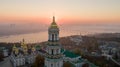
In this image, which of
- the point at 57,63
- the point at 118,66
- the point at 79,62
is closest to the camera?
the point at 57,63

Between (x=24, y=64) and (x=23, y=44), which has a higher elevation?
(x=23, y=44)

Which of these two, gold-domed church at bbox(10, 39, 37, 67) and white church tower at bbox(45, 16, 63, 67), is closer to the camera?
white church tower at bbox(45, 16, 63, 67)

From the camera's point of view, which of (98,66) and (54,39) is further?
(98,66)

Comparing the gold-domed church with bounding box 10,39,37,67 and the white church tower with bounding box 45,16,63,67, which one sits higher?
the white church tower with bounding box 45,16,63,67

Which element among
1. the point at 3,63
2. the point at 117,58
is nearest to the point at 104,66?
the point at 117,58

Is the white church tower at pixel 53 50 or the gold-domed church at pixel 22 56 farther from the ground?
the white church tower at pixel 53 50

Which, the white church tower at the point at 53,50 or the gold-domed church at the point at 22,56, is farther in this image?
the gold-domed church at the point at 22,56

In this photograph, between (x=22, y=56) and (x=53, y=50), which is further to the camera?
(x=22, y=56)

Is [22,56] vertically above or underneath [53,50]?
underneath

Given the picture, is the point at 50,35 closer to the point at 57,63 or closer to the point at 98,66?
the point at 57,63

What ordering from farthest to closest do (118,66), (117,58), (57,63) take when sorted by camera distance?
(117,58)
(118,66)
(57,63)

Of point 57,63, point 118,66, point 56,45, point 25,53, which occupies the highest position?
point 56,45
